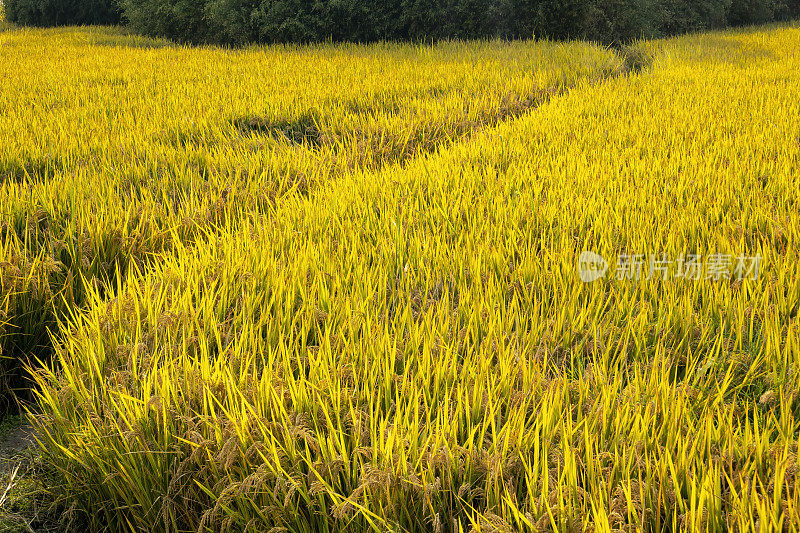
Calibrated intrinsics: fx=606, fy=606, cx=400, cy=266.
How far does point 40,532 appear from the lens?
1.34m

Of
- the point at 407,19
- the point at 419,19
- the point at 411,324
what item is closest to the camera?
the point at 411,324

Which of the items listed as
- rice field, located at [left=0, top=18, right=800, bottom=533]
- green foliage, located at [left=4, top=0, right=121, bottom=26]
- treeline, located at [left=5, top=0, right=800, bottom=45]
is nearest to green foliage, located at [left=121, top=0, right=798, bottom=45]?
treeline, located at [left=5, top=0, right=800, bottom=45]

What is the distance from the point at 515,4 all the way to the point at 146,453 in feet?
29.9

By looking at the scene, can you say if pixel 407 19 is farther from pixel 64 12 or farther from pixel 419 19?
pixel 64 12

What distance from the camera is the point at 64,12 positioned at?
14.6 m

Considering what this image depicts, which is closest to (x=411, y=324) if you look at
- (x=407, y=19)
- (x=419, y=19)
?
(x=407, y=19)

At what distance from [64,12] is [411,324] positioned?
16620mm

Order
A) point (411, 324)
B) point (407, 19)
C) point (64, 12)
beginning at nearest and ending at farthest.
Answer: point (411, 324) < point (407, 19) < point (64, 12)

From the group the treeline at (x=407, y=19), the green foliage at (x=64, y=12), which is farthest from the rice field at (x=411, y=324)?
the green foliage at (x=64, y=12)

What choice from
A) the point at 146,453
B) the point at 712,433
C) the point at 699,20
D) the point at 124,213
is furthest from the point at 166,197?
the point at 699,20

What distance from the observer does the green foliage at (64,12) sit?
14227 mm

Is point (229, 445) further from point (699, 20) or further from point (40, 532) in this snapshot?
point (699, 20)

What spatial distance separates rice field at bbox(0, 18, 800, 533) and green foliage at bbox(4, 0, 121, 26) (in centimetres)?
1234

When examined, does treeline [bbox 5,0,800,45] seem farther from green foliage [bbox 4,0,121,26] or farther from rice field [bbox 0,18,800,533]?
rice field [bbox 0,18,800,533]
